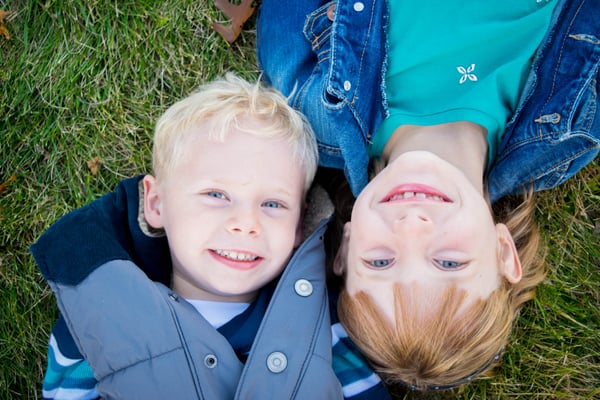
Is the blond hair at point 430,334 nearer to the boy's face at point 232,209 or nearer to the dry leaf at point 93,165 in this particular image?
the boy's face at point 232,209

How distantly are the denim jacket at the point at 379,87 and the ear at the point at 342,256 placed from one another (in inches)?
9.7

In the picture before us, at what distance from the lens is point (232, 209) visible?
2455 mm

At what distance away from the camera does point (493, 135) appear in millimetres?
2756

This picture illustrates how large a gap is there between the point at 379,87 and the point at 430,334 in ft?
3.80

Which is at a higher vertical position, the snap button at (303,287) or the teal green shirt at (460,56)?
the teal green shirt at (460,56)

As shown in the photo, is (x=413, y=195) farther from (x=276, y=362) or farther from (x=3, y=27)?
(x=3, y=27)

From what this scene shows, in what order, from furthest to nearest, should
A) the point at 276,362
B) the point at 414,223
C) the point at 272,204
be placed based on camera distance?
1. the point at 272,204
2. the point at 276,362
3. the point at 414,223

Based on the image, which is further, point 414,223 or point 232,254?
point 232,254

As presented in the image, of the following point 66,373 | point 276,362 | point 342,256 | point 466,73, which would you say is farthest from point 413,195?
point 66,373

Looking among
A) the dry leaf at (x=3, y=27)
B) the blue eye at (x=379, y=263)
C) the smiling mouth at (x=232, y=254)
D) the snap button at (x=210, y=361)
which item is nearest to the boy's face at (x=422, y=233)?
the blue eye at (x=379, y=263)

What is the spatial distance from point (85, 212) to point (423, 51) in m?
1.70

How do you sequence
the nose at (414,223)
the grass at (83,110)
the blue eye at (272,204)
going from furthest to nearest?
the grass at (83,110) < the blue eye at (272,204) < the nose at (414,223)

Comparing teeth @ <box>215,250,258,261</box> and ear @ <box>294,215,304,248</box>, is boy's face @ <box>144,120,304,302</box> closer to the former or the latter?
teeth @ <box>215,250,258,261</box>

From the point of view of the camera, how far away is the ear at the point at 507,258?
2.48 meters
